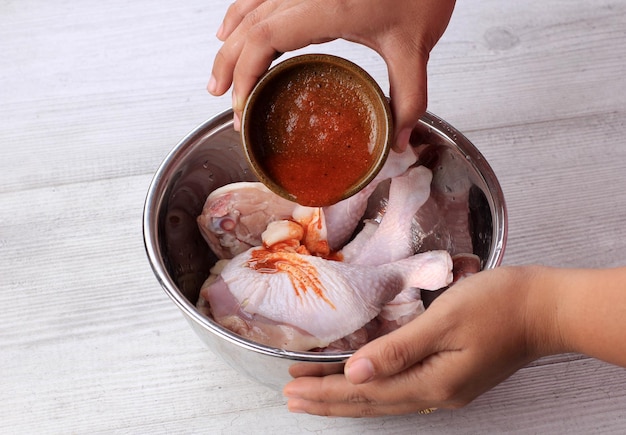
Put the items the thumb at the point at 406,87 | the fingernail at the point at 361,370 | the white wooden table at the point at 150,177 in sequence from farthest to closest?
the white wooden table at the point at 150,177 < the thumb at the point at 406,87 < the fingernail at the point at 361,370

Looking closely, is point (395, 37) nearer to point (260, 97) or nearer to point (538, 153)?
point (260, 97)

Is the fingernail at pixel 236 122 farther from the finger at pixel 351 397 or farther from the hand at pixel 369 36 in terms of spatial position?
the finger at pixel 351 397

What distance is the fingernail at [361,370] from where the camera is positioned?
0.75 meters

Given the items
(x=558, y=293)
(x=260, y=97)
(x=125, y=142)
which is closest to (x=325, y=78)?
(x=260, y=97)

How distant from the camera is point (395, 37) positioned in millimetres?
880

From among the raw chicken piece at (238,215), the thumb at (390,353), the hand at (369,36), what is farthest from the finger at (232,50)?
the thumb at (390,353)

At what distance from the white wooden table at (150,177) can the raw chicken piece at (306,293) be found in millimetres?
157

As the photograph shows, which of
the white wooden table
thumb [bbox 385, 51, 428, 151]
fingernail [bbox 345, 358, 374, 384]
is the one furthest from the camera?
the white wooden table

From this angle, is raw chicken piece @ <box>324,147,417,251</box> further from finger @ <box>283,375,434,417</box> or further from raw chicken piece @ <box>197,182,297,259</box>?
finger @ <box>283,375,434,417</box>

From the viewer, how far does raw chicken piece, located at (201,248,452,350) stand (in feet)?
3.06

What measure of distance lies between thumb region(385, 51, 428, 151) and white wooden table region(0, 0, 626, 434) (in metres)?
0.42

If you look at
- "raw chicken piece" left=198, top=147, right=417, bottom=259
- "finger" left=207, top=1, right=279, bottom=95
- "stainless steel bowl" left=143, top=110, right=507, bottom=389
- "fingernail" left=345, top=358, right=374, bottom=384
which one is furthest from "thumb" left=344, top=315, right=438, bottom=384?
"finger" left=207, top=1, right=279, bottom=95

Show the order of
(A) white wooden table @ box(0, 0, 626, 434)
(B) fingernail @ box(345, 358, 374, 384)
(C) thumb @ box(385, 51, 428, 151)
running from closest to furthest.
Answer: (B) fingernail @ box(345, 358, 374, 384)
(C) thumb @ box(385, 51, 428, 151)
(A) white wooden table @ box(0, 0, 626, 434)

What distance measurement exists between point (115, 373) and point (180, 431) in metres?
0.14
